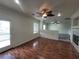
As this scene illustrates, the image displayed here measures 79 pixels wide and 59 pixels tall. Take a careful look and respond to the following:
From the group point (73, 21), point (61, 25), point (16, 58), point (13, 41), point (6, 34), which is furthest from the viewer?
point (61, 25)

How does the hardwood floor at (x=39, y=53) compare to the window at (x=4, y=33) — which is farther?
the window at (x=4, y=33)

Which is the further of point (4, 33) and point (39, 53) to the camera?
point (4, 33)

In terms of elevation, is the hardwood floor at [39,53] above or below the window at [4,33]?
below

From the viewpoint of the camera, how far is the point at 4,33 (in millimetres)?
4523

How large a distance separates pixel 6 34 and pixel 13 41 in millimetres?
670

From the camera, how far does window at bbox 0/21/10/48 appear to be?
4.33 m

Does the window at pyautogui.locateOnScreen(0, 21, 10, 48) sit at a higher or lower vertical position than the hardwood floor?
higher

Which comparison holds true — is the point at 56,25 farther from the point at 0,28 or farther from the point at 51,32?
the point at 0,28

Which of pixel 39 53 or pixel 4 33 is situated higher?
pixel 4 33

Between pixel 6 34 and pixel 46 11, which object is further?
pixel 6 34

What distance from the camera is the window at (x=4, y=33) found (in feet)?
14.2

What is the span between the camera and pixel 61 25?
12.7m

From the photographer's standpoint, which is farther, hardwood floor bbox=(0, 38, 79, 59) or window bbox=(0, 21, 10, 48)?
window bbox=(0, 21, 10, 48)

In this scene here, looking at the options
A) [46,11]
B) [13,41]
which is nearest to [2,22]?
[13,41]
